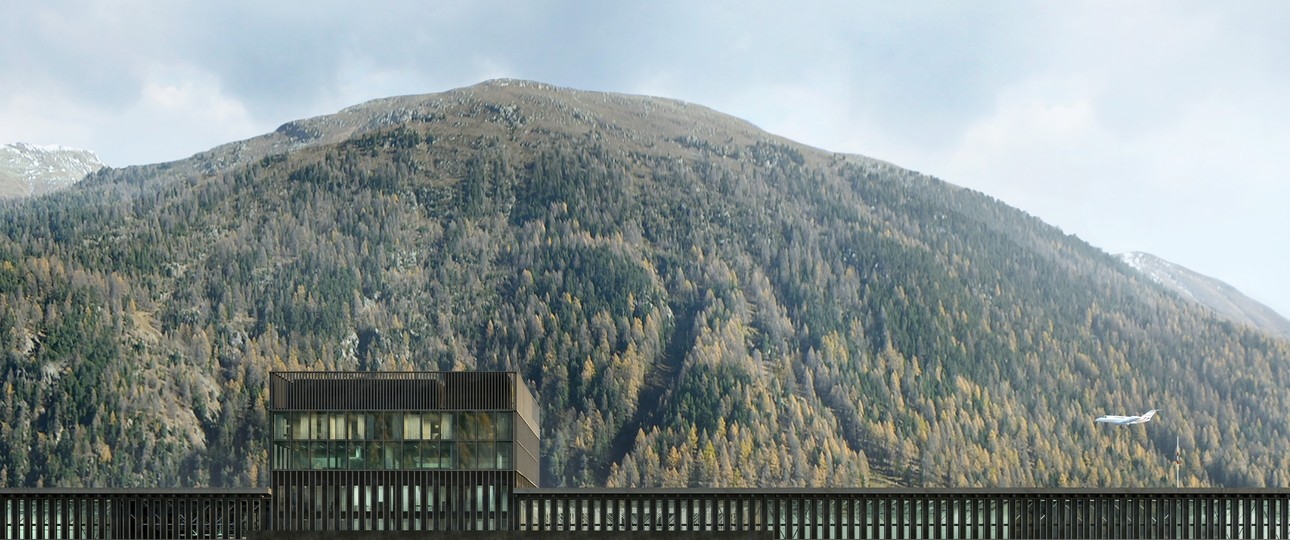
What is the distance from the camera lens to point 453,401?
144625 mm

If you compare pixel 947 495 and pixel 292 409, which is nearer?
pixel 292 409

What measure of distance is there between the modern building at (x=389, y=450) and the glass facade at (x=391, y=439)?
0.27 feet

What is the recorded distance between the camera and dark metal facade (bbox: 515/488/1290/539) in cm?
15688

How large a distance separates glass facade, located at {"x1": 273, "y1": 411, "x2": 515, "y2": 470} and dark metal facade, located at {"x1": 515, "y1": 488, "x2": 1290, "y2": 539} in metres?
14.3

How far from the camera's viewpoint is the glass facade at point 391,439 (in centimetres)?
14475

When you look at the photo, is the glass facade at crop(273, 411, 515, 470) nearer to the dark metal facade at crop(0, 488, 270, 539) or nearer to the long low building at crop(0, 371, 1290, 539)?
the long low building at crop(0, 371, 1290, 539)

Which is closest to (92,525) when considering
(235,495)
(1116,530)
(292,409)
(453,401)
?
(235,495)

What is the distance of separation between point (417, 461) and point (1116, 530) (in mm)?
63584

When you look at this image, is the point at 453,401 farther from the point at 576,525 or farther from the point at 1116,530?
the point at 1116,530

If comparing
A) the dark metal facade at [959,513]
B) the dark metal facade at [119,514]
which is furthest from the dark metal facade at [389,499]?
the dark metal facade at [959,513]

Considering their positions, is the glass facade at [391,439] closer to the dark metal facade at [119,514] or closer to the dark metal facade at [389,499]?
the dark metal facade at [389,499]

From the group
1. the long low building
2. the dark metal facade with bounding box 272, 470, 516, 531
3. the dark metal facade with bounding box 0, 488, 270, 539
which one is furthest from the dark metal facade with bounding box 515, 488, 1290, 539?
the dark metal facade with bounding box 0, 488, 270, 539

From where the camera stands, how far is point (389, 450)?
477 ft

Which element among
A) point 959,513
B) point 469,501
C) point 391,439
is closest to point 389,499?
point 391,439
